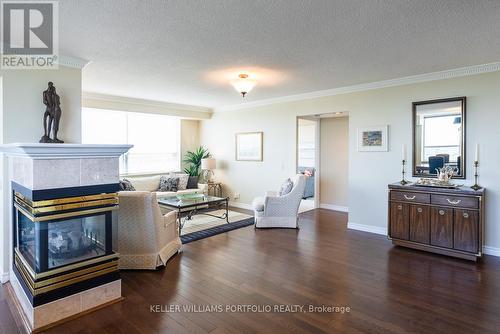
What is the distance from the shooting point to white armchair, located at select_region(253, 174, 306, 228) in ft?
18.0

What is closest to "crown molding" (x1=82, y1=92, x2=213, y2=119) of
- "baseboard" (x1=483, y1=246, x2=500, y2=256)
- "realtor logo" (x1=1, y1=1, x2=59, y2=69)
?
"realtor logo" (x1=1, y1=1, x2=59, y2=69)

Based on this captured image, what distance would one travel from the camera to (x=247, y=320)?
2541 mm

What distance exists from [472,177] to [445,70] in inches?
61.5

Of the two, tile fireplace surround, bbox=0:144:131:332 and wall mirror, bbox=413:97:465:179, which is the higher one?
wall mirror, bbox=413:97:465:179

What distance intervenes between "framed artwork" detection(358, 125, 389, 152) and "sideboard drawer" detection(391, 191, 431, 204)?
925 mm

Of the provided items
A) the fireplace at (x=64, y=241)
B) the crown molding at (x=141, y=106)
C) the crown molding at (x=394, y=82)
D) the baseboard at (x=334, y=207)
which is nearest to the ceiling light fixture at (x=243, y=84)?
the crown molding at (x=394, y=82)

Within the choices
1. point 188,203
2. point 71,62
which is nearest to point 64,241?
point 71,62

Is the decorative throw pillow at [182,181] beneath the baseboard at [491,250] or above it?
above

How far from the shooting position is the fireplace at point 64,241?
2428mm

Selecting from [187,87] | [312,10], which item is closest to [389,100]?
[312,10]

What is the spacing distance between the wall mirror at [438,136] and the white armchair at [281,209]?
1905 mm

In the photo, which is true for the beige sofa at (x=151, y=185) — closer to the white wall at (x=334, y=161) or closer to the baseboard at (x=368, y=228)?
the white wall at (x=334, y=161)

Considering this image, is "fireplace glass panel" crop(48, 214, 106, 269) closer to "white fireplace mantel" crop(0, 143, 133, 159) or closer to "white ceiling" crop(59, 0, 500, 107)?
"white fireplace mantel" crop(0, 143, 133, 159)

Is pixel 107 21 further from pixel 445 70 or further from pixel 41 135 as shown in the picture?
pixel 445 70
